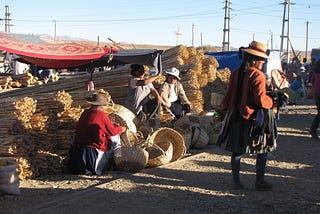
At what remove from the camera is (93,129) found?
7.38m

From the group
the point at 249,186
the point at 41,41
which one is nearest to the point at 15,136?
the point at 41,41

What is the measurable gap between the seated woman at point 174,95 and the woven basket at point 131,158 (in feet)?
8.87

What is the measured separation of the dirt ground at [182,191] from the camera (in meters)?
5.68

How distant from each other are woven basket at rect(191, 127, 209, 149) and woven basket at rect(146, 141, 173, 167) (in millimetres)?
1314

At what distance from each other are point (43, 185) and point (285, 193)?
3321 millimetres

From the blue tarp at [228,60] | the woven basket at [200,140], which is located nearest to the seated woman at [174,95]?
the woven basket at [200,140]

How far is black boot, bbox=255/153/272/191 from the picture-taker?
6422mm

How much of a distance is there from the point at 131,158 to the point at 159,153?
2.67ft

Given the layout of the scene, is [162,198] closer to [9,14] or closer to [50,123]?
[50,123]

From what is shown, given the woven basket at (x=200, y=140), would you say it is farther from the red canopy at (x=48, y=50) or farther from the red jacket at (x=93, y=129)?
the red jacket at (x=93, y=129)

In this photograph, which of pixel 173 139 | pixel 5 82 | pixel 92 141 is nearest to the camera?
pixel 92 141

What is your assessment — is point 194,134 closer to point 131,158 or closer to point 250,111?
point 131,158

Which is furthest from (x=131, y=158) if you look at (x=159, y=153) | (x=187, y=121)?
(x=187, y=121)

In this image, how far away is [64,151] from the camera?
778cm
